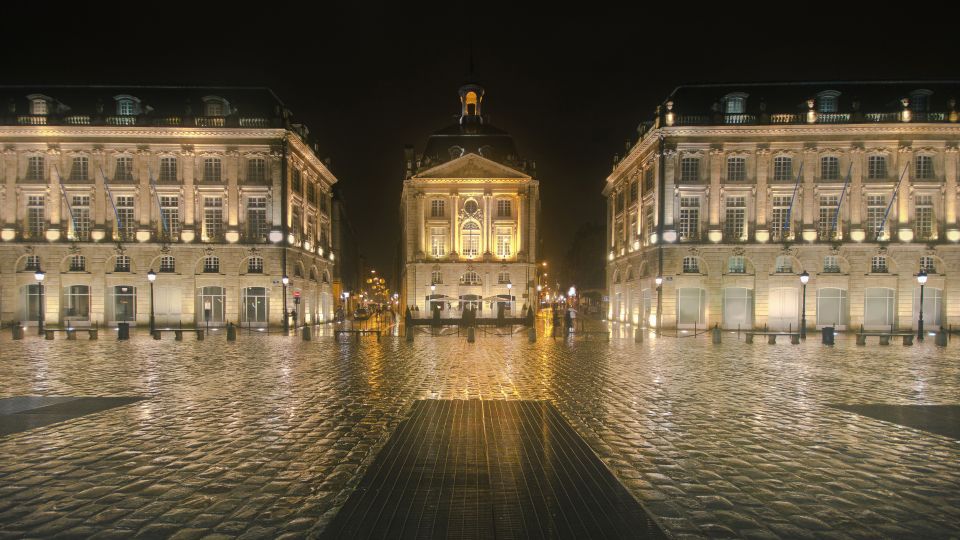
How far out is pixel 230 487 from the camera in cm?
693

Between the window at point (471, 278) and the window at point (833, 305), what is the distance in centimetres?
3286

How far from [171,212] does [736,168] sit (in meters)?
45.4

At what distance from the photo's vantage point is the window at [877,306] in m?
43.8

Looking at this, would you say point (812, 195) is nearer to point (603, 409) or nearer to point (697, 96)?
point (697, 96)

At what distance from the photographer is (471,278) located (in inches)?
2479

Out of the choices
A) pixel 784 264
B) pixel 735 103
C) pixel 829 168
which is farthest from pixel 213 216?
pixel 829 168

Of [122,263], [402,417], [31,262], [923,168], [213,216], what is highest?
[923,168]

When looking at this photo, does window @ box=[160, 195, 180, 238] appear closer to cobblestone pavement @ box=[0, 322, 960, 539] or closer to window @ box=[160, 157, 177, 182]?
window @ box=[160, 157, 177, 182]

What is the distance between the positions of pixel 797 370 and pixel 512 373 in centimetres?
976

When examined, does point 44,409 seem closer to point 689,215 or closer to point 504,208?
point 689,215

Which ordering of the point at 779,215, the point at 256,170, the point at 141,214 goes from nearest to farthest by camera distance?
1. the point at 779,215
2. the point at 141,214
3. the point at 256,170

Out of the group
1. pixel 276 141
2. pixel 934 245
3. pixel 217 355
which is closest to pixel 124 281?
pixel 276 141

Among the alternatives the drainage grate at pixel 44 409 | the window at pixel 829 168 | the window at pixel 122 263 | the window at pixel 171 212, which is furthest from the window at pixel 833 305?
the window at pixel 122 263

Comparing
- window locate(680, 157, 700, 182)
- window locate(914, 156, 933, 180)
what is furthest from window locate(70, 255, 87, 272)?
window locate(914, 156, 933, 180)
